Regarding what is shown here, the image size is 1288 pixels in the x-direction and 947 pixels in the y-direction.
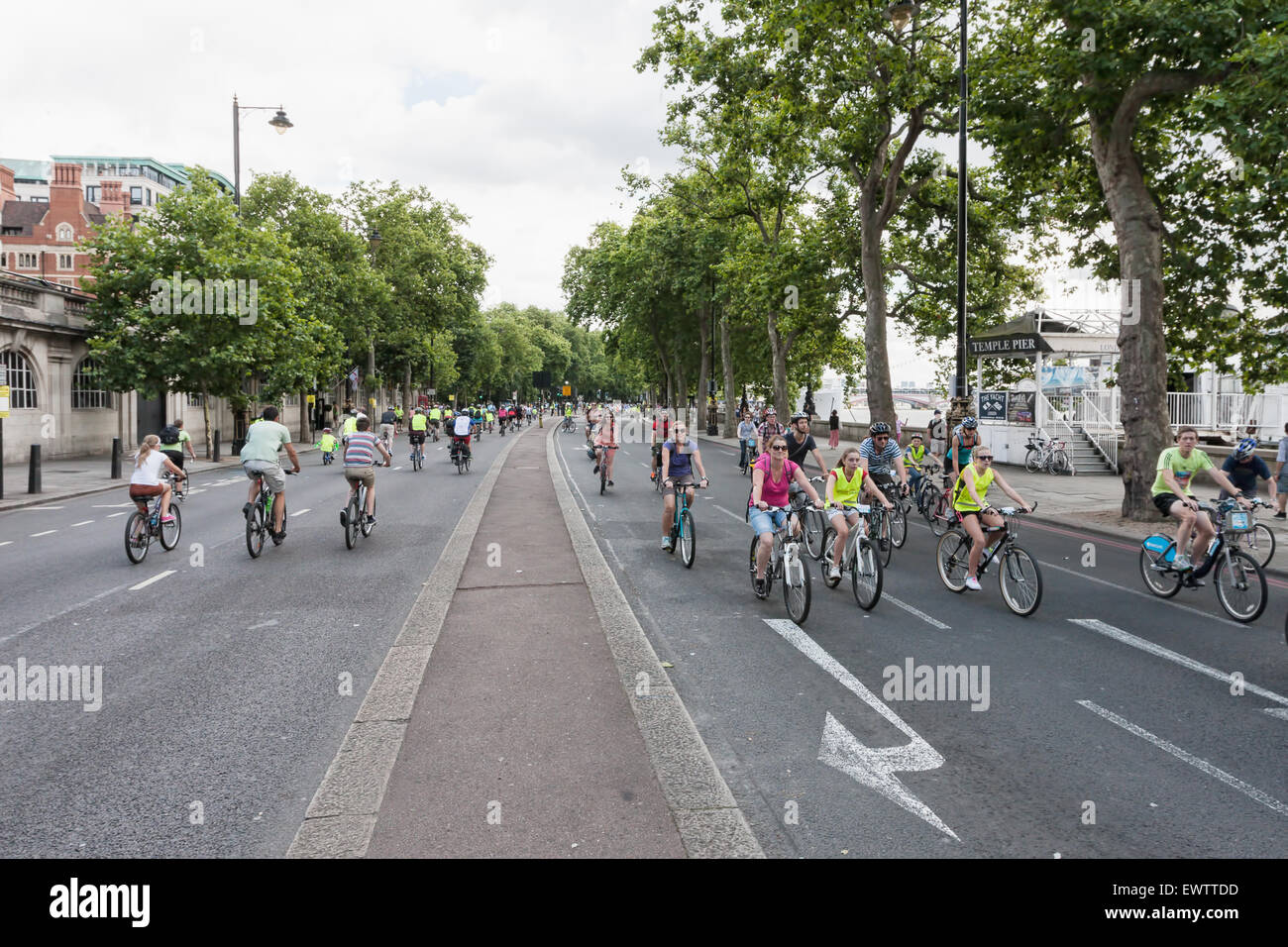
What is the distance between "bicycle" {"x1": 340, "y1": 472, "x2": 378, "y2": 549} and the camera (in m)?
12.3

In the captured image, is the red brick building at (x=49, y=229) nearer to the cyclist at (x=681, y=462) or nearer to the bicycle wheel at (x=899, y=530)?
the cyclist at (x=681, y=462)

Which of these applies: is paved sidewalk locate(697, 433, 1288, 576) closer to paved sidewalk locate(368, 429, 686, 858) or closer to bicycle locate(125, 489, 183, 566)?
→ paved sidewalk locate(368, 429, 686, 858)

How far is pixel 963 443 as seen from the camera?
13.9m

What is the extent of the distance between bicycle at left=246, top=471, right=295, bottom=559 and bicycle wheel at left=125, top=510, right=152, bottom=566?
1.18 m

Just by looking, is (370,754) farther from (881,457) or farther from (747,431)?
(747,431)

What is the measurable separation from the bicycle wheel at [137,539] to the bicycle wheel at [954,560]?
950cm

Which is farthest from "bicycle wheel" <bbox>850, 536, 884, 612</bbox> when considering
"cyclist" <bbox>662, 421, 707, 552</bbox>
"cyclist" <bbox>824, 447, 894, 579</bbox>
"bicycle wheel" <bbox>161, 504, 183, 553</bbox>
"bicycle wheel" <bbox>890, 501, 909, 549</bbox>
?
"bicycle wheel" <bbox>161, 504, 183, 553</bbox>

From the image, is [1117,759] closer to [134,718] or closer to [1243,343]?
[134,718]

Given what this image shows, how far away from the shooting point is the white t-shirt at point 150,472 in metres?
11.6

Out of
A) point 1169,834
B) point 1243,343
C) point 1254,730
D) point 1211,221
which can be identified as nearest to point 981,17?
point 1211,221

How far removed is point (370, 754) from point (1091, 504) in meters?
17.8

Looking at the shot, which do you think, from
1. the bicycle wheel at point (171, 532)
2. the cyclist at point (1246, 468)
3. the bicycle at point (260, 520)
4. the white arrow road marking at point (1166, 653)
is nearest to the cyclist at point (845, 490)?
the white arrow road marking at point (1166, 653)

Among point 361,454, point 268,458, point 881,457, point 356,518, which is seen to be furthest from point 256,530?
point 881,457
